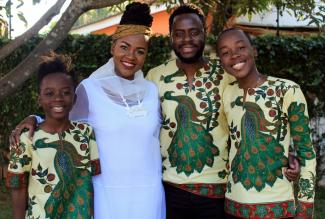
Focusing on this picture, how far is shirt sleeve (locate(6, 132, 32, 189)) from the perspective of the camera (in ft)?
9.05

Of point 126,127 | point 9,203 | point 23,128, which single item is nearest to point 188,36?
point 126,127

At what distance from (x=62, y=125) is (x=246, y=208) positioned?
1191mm

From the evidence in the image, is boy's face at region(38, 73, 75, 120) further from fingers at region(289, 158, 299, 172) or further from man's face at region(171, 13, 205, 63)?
fingers at region(289, 158, 299, 172)

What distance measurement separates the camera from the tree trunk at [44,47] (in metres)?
3.24

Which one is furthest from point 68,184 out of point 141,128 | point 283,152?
point 283,152

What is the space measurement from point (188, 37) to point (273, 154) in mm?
966

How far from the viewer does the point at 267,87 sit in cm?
288

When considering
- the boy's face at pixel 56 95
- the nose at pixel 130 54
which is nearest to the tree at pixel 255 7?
the nose at pixel 130 54

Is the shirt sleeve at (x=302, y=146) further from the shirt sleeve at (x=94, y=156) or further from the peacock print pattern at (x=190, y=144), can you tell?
the shirt sleeve at (x=94, y=156)

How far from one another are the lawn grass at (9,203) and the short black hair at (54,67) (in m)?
3.68

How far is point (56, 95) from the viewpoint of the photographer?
287 cm

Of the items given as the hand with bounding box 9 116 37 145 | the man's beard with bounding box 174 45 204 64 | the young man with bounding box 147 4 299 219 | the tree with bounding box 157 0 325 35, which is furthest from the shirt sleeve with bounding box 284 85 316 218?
the tree with bounding box 157 0 325 35

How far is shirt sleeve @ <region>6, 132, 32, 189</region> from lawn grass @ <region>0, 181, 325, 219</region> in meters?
3.63

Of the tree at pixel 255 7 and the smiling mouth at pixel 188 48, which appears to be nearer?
the smiling mouth at pixel 188 48
